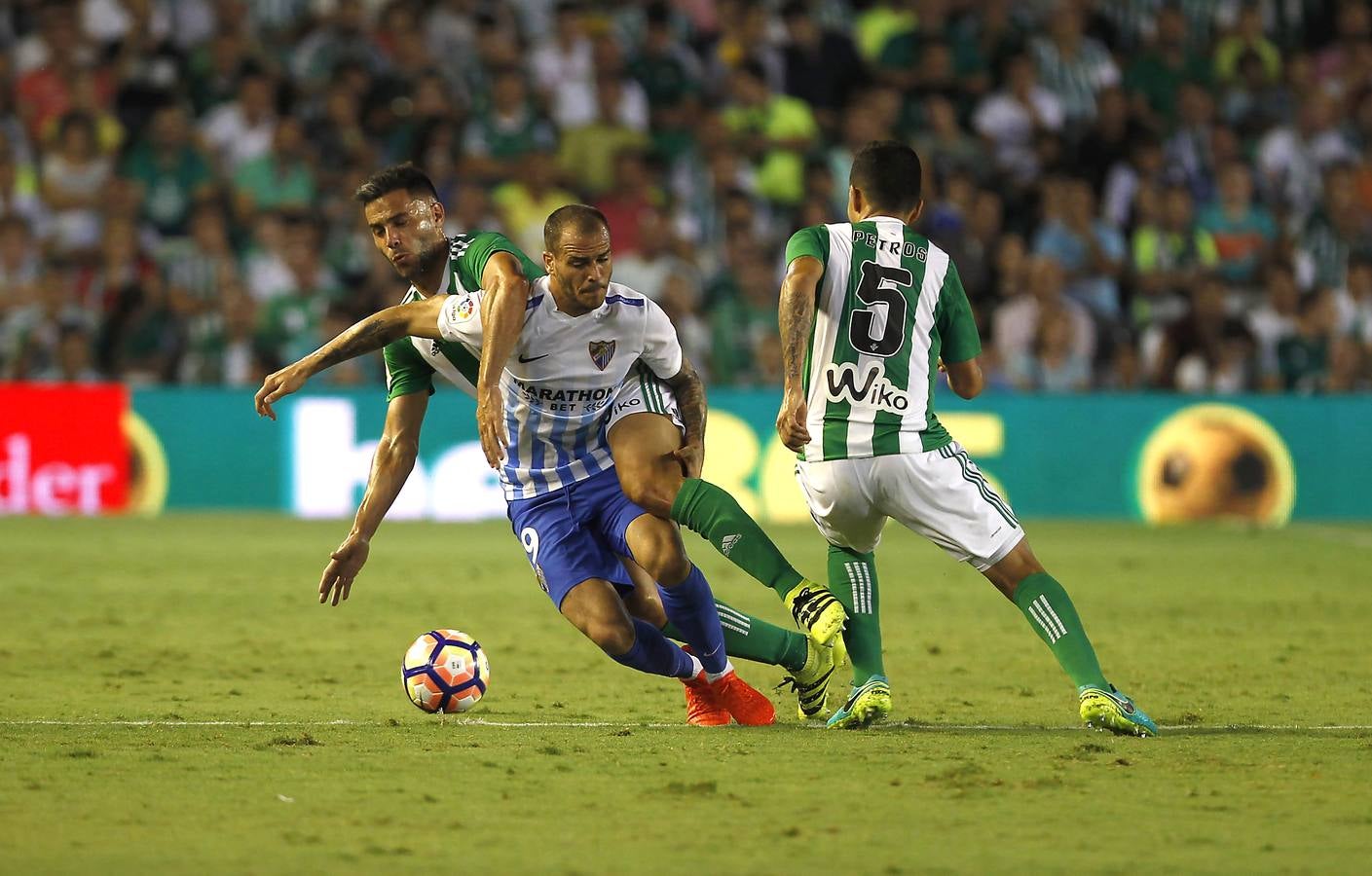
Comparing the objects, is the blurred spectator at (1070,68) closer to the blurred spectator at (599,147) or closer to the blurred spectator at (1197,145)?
the blurred spectator at (1197,145)

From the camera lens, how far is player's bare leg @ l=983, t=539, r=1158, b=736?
6020 mm

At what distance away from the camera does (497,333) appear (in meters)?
6.10

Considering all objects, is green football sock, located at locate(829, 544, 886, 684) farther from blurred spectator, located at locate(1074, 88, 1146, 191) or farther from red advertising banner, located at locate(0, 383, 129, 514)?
blurred spectator, located at locate(1074, 88, 1146, 191)

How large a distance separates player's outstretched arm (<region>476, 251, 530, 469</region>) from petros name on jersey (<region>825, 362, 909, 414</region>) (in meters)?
1.07

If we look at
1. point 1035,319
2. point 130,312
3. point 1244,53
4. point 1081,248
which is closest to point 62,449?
point 130,312

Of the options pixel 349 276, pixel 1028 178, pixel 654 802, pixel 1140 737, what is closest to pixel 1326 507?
pixel 1028 178

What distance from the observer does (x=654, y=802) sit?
502 cm

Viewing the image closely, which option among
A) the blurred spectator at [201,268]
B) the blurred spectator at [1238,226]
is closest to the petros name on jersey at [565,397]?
the blurred spectator at [201,268]

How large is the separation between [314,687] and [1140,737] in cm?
327

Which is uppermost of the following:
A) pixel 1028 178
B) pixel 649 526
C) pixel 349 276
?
pixel 1028 178

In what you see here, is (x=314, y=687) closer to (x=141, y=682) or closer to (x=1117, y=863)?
(x=141, y=682)

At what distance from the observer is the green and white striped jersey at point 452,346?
6.54 metres

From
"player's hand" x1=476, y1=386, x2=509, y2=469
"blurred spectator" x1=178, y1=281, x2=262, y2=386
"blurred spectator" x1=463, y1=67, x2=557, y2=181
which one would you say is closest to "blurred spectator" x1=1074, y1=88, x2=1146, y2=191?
"blurred spectator" x1=463, y1=67, x2=557, y2=181

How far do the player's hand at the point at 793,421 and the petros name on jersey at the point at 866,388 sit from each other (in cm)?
36
